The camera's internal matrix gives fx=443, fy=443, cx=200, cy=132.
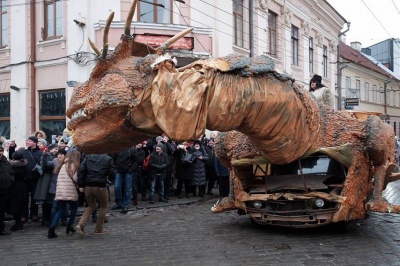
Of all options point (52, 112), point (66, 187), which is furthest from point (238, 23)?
point (66, 187)

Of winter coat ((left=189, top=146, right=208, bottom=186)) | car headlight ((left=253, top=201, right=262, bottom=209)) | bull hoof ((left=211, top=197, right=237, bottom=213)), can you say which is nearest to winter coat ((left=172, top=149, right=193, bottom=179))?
winter coat ((left=189, top=146, right=208, bottom=186))

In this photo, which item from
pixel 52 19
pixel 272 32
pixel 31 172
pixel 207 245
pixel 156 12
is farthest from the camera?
pixel 272 32

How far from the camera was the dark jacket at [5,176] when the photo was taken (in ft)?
25.1

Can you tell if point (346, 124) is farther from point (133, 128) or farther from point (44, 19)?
point (44, 19)

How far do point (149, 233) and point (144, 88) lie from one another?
4.36 meters

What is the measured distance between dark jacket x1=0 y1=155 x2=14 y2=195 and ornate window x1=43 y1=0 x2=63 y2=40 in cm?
784

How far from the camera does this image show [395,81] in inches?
1582

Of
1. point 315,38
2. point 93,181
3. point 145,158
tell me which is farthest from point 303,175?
point 315,38

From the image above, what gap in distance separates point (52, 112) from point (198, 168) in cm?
600

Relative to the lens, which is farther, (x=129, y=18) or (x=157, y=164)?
(x=157, y=164)

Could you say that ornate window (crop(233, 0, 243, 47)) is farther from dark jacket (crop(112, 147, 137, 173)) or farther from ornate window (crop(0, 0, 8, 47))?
dark jacket (crop(112, 147, 137, 173))

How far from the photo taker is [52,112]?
48.9ft

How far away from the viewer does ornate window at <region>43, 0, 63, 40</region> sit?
1459cm

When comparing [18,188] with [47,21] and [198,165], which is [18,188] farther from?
[47,21]
